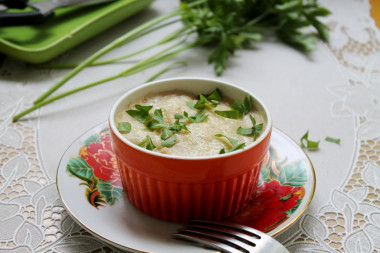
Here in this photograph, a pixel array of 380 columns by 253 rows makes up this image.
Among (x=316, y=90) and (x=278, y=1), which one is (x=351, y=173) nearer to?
(x=316, y=90)

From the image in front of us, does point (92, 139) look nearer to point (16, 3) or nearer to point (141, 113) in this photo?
point (141, 113)

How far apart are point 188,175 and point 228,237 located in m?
0.15

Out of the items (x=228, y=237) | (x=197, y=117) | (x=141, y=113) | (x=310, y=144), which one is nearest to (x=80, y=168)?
(x=141, y=113)

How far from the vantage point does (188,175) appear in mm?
833

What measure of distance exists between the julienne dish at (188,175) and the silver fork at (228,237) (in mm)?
52

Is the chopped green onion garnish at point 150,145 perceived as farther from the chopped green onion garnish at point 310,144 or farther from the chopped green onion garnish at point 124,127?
the chopped green onion garnish at point 310,144

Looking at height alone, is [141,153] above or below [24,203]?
above

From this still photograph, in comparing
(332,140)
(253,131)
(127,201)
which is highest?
(253,131)

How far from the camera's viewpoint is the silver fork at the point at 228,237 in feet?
2.55

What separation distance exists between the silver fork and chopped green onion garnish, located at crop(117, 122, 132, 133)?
9.9 inches

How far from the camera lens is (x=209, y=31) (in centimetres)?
180

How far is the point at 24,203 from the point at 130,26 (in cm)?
126

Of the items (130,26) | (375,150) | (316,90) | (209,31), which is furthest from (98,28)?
(375,150)

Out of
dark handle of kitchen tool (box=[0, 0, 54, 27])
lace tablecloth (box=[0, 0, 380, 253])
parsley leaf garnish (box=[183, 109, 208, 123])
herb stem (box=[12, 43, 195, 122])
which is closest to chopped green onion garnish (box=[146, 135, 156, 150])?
parsley leaf garnish (box=[183, 109, 208, 123])
